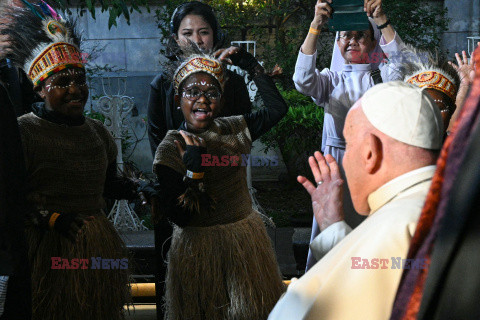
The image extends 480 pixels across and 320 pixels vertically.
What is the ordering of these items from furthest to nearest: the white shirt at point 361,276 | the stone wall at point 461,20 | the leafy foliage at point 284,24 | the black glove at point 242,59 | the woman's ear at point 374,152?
the stone wall at point 461,20 → the leafy foliage at point 284,24 → the black glove at point 242,59 → the woman's ear at point 374,152 → the white shirt at point 361,276

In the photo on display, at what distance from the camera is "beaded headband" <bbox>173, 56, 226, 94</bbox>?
2.76 m

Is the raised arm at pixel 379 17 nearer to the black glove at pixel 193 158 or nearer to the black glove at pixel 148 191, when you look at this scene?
the black glove at pixel 193 158

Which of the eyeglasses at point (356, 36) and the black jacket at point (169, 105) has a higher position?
the eyeglasses at point (356, 36)

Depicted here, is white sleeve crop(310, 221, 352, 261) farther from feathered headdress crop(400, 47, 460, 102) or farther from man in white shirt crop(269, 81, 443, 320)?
feathered headdress crop(400, 47, 460, 102)

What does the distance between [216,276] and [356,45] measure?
4.93 ft

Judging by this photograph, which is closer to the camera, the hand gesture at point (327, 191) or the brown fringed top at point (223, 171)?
the hand gesture at point (327, 191)

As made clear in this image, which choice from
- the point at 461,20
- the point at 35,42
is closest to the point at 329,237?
the point at 35,42

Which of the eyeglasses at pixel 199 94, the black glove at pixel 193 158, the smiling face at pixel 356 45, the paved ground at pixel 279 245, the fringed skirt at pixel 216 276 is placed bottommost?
the paved ground at pixel 279 245

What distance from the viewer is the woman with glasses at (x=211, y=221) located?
2.71 metres

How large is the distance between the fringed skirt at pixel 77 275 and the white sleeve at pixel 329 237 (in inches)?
53.3

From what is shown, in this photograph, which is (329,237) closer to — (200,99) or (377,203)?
(377,203)

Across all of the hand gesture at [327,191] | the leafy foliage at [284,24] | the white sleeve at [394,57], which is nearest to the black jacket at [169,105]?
the white sleeve at [394,57]

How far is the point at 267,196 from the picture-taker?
684cm

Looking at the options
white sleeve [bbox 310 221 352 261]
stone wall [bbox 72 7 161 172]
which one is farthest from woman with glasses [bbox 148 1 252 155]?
stone wall [bbox 72 7 161 172]
